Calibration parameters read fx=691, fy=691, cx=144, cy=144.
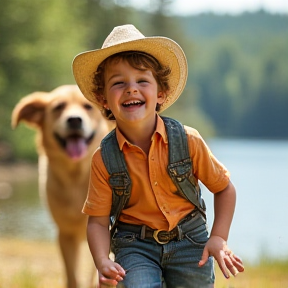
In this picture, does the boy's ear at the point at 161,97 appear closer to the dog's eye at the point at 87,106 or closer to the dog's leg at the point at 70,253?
the dog's leg at the point at 70,253

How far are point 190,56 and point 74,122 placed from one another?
122 feet

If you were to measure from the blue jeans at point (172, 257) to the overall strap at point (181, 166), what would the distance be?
13cm

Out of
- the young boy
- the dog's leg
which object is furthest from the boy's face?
the dog's leg

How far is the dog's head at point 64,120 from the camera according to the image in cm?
631

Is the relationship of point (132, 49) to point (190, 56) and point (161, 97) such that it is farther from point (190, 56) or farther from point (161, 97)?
point (190, 56)

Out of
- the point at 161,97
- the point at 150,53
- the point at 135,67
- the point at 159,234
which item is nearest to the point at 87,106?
the point at 161,97

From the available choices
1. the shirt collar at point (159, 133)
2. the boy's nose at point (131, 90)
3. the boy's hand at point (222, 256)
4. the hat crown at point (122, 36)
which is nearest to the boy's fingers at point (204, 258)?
the boy's hand at point (222, 256)

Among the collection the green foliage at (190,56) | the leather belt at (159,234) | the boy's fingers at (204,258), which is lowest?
the boy's fingers at (204,258)

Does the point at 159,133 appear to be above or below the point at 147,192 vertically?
above

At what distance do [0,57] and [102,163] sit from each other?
2602 centimetres

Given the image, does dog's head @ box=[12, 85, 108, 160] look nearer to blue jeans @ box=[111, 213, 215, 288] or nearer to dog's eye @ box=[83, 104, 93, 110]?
dog's eye @ box=[83, 104, 93, 110]

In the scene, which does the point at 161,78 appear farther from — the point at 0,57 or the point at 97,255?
the point at 0,57

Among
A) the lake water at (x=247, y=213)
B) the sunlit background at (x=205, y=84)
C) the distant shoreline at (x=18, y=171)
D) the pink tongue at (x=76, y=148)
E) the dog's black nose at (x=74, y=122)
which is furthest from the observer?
the distant shoreline at (x=18, y=171)

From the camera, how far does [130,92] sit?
3.13 metres
